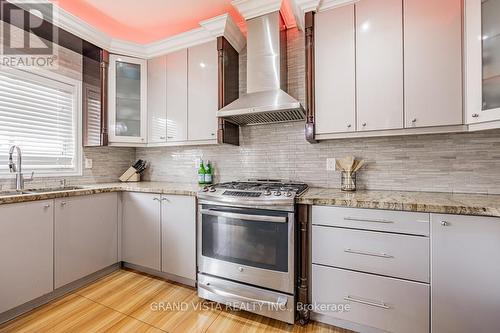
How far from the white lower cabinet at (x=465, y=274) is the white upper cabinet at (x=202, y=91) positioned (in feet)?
6.45

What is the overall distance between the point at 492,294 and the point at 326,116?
4.75 feet

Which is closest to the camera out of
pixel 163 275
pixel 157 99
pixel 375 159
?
pixel 375 159

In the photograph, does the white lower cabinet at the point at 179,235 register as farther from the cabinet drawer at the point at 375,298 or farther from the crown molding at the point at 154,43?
the crown molding at the point at 154,43

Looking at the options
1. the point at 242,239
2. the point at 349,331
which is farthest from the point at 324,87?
the point at 349,331

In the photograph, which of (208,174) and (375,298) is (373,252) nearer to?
(375,298)

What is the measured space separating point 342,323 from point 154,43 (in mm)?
3179

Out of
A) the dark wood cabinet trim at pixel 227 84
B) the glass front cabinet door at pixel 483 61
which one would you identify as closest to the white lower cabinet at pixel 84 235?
the dark wood cabinet trim at pixel 227 84

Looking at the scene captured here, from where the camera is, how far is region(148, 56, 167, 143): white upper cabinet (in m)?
2.65

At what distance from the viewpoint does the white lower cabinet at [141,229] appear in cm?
221

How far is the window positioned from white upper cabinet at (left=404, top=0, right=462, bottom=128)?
317 cm

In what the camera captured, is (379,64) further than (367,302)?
Yes

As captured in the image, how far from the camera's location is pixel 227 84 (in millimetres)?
2363

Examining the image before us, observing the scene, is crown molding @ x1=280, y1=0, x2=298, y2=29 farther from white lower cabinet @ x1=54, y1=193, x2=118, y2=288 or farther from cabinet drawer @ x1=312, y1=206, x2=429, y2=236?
white lower cabinet @ x1=54, y1=193, x2=118, y2=288

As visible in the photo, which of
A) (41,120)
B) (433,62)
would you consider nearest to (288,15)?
(433,62)
